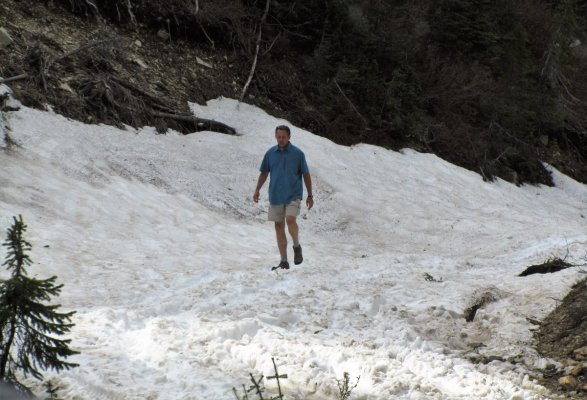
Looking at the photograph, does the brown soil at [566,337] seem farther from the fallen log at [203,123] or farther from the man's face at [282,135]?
the fallen log at [203,123]

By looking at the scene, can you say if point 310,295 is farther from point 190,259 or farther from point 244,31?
point 244,31

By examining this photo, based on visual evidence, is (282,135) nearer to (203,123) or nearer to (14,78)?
(14,78)

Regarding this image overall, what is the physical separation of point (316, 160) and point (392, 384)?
11559 mm

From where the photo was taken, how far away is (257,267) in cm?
887

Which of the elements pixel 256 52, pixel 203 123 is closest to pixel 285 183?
pixel 203 123

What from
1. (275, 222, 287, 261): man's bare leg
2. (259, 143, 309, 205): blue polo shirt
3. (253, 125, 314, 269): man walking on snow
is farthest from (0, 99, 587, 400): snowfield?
(259, 143, 309, 205): blue polo shirt

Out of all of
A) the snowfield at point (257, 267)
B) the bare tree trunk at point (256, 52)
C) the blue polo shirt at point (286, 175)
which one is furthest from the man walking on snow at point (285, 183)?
the bare tree trunk at point (256, 52)

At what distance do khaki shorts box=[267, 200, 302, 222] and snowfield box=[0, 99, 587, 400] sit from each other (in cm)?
78

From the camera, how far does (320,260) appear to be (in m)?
9.86

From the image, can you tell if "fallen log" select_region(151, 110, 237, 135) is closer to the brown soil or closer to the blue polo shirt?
the blue polo shirt

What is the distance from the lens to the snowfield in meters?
4.83

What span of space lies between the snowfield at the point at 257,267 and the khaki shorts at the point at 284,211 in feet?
2.56

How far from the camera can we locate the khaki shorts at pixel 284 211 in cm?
852

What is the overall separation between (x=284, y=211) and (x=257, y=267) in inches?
36.9
